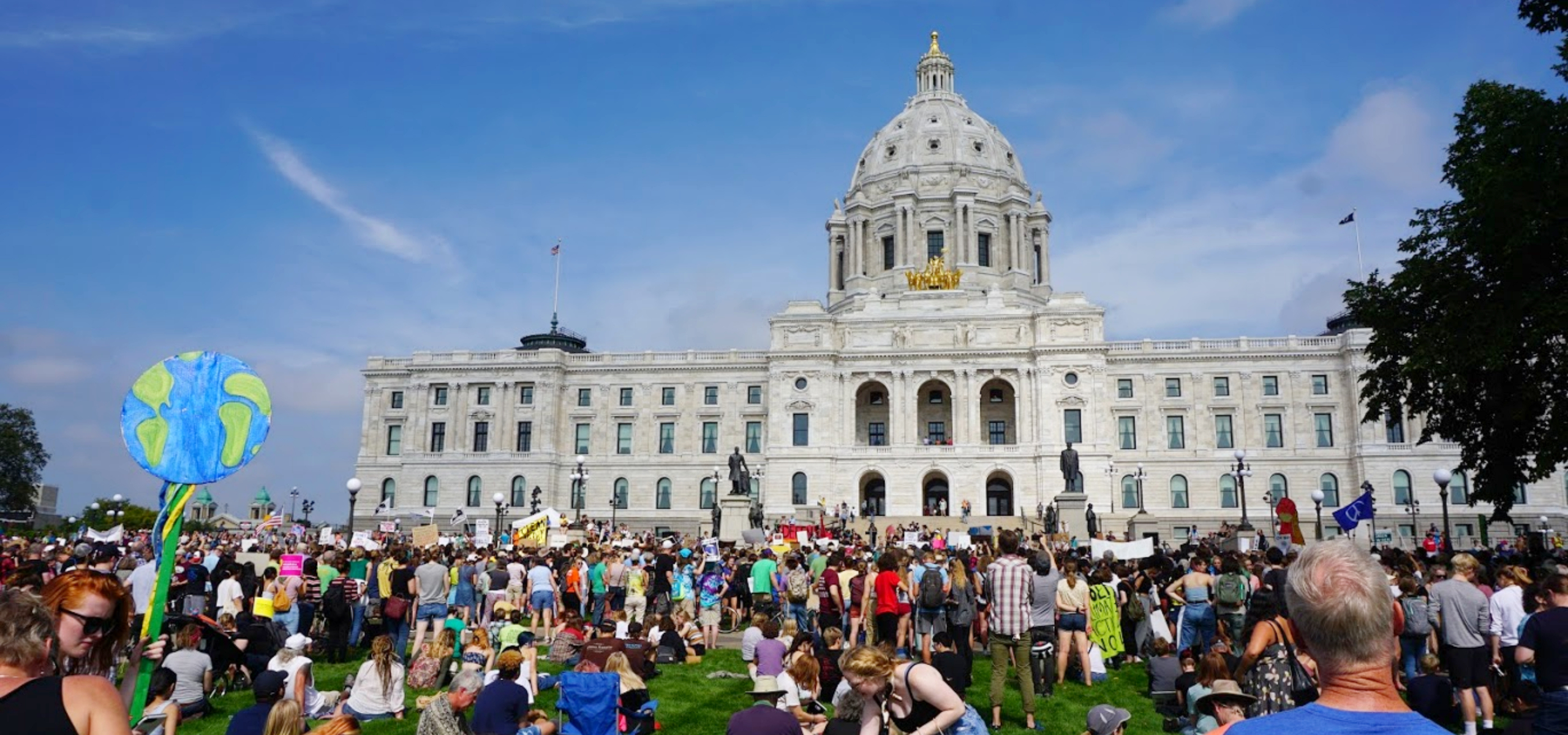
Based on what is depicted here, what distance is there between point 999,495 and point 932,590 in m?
53.9

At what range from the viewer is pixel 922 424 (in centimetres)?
7044

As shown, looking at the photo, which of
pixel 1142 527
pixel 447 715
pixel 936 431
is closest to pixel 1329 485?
pixel 1142 527

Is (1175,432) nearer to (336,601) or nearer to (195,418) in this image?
(336,601)

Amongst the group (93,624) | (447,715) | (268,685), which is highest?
(93,624)

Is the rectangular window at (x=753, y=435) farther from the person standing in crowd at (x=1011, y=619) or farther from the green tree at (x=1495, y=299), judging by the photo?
the person standing in crowd at (x=1011, y=619)

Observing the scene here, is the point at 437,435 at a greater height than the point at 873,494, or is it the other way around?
the point at 437,435

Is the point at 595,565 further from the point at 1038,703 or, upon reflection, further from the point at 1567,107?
the point at 1567,107

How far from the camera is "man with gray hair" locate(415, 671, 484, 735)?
9.28 metres

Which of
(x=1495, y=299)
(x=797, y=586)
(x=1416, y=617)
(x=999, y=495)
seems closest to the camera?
(x=1416, y=617)

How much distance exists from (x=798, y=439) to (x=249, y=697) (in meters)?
53.1

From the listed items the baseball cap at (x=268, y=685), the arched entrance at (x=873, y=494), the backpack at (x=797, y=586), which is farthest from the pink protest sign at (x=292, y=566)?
the arched entrance at (x=873, y=494)

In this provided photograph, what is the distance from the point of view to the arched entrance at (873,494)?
66.8 metres

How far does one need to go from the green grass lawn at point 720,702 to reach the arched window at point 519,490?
54.9 meters

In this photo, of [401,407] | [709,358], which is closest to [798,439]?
[709,358]
